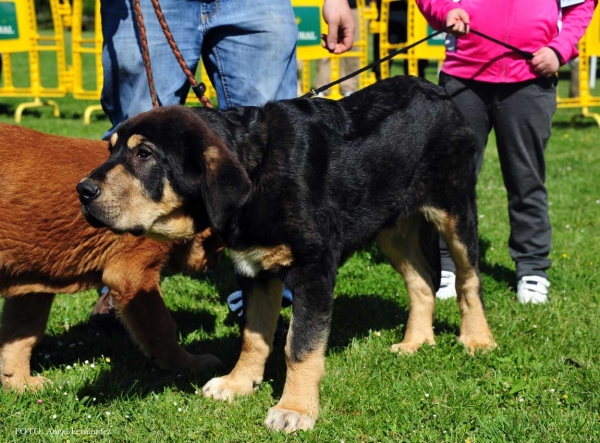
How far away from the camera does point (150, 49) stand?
13.9 ft

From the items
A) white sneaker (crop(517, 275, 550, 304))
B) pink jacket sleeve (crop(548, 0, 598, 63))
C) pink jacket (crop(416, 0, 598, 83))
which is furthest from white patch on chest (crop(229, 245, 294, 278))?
pink jacket sleeve (crop(548, 0, 598, 63))

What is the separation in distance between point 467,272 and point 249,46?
1785 mm

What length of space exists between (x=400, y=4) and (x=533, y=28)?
28.5 ft

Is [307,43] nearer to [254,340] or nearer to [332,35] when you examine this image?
[332,35]

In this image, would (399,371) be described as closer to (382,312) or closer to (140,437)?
(382,312)

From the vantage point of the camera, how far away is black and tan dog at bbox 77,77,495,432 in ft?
10.5

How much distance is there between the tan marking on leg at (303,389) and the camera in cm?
346

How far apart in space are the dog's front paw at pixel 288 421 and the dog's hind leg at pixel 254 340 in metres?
0.42

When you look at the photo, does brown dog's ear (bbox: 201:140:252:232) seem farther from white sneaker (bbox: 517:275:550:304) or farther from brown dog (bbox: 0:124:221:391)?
white sneaker (bbox: 517:275:550:304)

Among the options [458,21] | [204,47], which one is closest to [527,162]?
[458,21]

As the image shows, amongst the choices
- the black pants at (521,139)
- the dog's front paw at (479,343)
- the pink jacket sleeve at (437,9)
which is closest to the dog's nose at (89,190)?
the dog's front paw at (479,343)

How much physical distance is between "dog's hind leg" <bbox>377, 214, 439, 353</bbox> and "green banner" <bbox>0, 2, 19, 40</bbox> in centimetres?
1050

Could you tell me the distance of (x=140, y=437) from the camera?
3342mm

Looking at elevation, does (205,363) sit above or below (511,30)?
below
